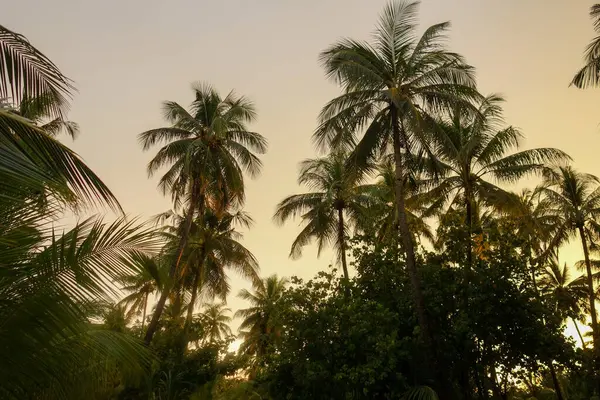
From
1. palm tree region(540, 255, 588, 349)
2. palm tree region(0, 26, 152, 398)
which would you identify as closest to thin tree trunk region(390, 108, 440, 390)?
palm tree region(0, 26, 152, 398)

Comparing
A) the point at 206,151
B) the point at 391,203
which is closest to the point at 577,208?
the point at 391,203

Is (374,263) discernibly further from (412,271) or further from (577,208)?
(577,208)

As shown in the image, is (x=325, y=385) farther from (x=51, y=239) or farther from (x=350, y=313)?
(x=51, y=239)

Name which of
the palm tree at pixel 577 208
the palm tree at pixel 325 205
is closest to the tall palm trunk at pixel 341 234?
the palm tree at pixel 325 205

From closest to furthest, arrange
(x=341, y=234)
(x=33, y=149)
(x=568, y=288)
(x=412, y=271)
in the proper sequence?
(x=33, y=149), (x=412, y=271), (x=341, y=234), (x=568, y=288)

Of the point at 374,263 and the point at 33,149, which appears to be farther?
the point at 374,263

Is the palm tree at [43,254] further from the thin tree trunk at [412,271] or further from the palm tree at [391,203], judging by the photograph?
the palm tree at [391,203]

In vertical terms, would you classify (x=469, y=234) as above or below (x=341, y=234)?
below

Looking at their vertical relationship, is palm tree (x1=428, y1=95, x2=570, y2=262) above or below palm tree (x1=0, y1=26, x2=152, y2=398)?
above

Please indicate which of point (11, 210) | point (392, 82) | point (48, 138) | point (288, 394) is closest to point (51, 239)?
point (11, 210)

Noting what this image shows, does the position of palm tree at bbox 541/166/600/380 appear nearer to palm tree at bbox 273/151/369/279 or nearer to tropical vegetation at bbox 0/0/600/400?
tropical vegetation at bbox 0/0/600/400

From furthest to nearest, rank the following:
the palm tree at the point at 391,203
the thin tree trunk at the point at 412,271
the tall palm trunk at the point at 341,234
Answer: the tall palm trunk at the point at 341,234
the palm tree at the point at 391,203
the thin tree trunk at the point at 412,271

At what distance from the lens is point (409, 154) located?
47.8ft

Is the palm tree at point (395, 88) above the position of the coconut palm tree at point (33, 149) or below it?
above
